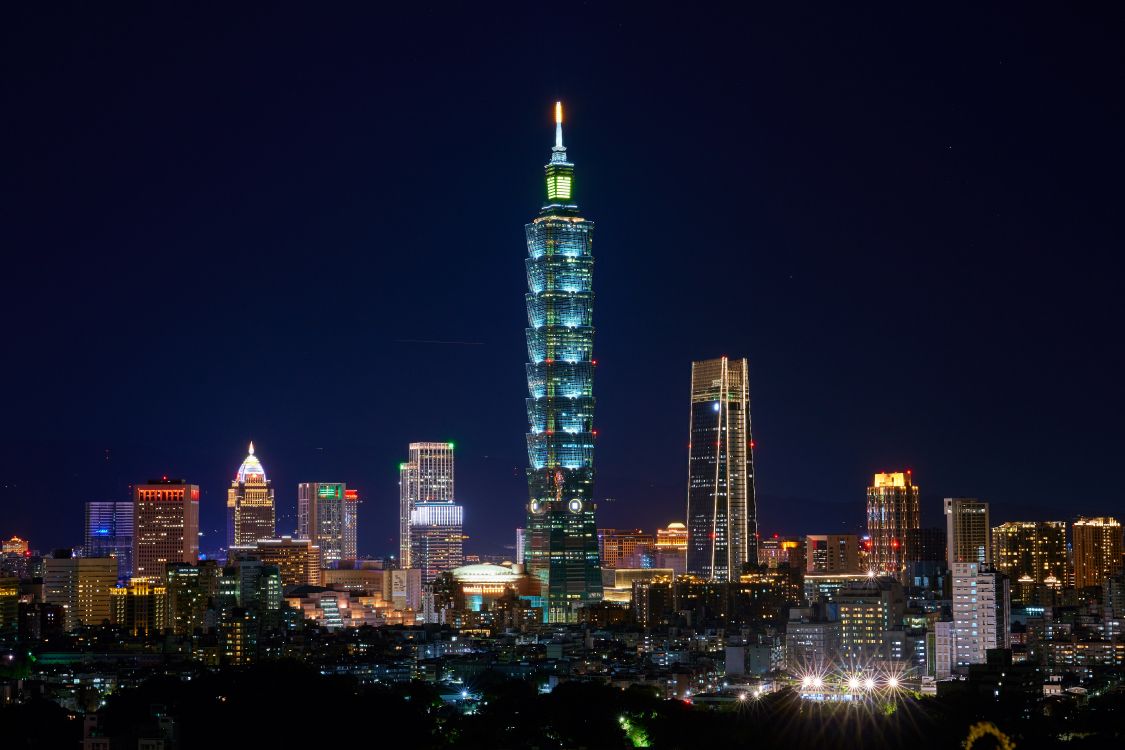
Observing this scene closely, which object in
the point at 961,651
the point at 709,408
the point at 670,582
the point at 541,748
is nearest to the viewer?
the point at 541,748

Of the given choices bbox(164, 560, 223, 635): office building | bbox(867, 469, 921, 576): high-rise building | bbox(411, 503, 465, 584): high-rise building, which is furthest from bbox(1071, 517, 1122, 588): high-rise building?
bbox(164, 560, 223, 635): office building

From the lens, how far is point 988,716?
50.6 metres

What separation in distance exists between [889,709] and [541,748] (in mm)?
10285

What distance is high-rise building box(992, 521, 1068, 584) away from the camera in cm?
11000

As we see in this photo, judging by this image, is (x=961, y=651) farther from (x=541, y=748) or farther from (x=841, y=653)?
(x=541, y=748)

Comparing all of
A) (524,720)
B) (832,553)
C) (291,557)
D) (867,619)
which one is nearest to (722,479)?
(832,553)

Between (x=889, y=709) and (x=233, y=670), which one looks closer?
(x=889, y=709)

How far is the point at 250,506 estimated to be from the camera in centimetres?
13700

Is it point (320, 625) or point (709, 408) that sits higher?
point (709, 408)

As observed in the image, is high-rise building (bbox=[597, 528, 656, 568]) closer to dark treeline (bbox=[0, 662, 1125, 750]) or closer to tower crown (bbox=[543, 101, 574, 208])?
tower crown (bbox=[543, 101, 574, 208])

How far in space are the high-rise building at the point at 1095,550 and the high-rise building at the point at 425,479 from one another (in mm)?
47404

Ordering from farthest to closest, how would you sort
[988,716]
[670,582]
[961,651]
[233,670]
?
[670,582], [961,651], [233,670], [988,716]

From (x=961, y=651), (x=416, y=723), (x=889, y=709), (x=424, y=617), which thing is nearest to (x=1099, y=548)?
(x=424, y=617)

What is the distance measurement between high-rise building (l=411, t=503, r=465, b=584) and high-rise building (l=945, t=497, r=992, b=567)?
116ft
